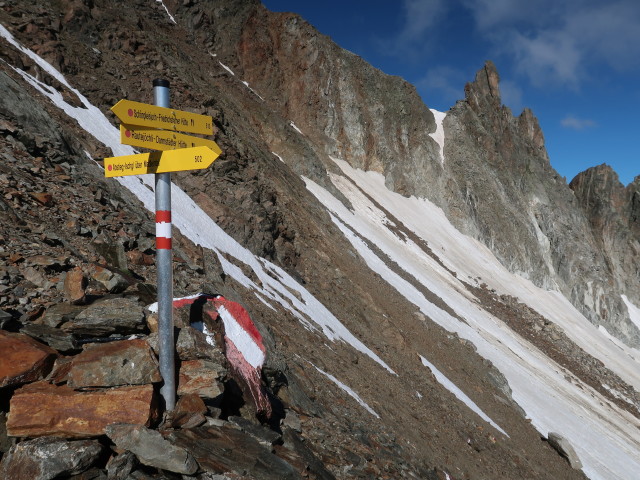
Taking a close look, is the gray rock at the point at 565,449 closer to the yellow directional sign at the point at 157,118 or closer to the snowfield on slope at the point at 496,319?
the snowfield on slope at the point at 496,319

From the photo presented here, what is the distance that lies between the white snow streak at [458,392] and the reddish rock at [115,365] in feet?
45.5

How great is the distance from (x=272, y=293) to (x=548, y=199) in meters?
65.7

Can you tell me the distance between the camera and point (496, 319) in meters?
33.6

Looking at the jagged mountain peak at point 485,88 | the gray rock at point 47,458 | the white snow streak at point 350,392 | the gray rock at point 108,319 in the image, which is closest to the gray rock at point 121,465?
the gray rock at point 47,458

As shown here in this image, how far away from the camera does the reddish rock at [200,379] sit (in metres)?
4.56

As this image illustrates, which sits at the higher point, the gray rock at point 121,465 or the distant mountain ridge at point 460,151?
the distant mountain ridge at point 460,151

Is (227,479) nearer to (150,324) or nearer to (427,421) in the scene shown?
(150,324)

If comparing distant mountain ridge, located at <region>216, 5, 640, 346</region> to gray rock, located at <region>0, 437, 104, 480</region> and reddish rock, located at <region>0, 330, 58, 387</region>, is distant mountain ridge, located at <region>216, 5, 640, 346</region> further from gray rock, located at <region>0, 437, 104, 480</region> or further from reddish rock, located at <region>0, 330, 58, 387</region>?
gray rock, located at <region>0, 437, 104, 480</region>

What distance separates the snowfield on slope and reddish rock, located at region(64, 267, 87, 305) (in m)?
19.4

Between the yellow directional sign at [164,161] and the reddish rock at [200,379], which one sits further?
the reddish rock at [200,379]

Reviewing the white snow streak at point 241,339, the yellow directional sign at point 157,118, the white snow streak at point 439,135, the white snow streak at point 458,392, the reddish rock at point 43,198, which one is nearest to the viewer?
the yellow directional sign at point 157,118

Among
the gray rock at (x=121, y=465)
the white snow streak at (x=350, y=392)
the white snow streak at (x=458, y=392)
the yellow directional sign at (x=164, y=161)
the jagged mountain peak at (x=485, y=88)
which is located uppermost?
the jagged mountain peak at (x=485, y=88)

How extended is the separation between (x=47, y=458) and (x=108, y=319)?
148 cm

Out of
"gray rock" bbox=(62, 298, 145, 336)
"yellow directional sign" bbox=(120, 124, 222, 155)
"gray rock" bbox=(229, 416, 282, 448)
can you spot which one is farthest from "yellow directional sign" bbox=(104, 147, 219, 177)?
"gray rock" bbox=(229, 416, 282, 448)
